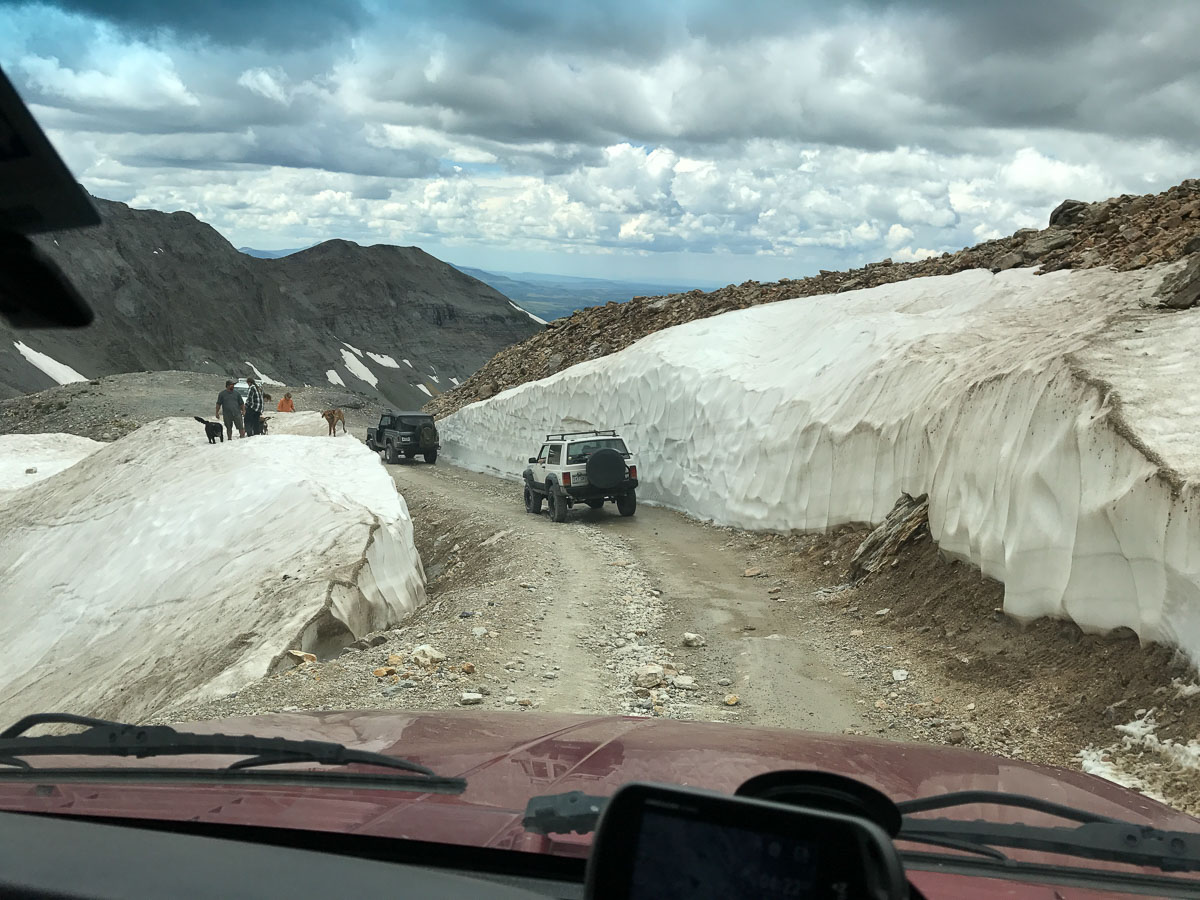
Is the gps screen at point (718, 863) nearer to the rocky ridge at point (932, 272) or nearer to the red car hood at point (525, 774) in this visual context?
the red car hood at point (525, 774)

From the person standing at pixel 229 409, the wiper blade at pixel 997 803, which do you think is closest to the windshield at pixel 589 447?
the person standing at pixel 229 409

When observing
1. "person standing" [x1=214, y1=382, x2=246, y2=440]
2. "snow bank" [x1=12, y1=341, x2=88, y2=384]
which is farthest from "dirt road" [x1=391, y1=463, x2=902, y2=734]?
"snow bank" [x1=12, y1=341, x2=88, y2=384]

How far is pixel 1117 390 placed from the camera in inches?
378

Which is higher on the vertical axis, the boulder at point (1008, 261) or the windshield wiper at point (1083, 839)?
the boulder at point (1008, 261)

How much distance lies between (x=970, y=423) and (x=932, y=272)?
13.0m

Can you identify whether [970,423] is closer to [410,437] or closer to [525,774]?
[525,774]

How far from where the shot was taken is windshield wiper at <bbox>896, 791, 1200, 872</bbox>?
2186 millimetres

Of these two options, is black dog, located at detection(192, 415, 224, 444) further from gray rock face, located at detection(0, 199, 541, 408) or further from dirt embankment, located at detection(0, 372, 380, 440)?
gray rock face, located at detection(0, 199, 541, 408)

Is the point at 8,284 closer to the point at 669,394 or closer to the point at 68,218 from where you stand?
the point at 68,218

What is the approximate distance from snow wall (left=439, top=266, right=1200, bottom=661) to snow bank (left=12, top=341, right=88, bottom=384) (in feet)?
304

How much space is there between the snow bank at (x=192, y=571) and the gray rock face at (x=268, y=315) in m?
79.9

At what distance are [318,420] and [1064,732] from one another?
3943 centimetres

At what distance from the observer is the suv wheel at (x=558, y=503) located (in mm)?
21344

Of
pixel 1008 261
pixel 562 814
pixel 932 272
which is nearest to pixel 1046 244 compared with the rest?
pixel 1008 261
